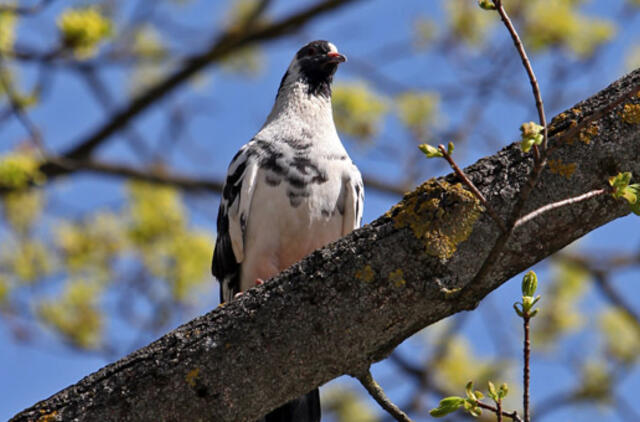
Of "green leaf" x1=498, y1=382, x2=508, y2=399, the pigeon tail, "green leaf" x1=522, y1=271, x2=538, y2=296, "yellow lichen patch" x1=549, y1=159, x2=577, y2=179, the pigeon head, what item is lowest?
"green leaf" x1=498, y1=382, x2=508, y2=399

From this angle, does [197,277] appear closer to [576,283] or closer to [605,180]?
[576,283]

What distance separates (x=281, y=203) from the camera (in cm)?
561

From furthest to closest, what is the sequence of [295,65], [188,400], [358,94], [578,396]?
[358,94]
[578,396]
[295,65]
[188,400]

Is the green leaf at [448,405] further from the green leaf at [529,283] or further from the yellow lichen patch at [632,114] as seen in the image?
the yellow lichen patch at [632,114]

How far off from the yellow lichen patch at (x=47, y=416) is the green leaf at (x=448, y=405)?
1534mm

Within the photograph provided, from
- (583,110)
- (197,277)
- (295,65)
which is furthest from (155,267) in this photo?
(583,110)

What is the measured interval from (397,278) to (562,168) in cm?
75

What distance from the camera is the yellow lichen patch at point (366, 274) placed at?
10.8 feet

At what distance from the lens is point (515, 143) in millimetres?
3369

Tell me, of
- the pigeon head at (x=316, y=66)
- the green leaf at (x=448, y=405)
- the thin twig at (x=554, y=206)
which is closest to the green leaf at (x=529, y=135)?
the thin twig at (x=554, y=206)

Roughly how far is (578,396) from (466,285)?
22.3ft

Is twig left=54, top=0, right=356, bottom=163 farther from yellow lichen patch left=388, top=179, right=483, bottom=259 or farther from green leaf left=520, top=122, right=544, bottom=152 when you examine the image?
green leaf left=520, top=122, right=544, bottom=152

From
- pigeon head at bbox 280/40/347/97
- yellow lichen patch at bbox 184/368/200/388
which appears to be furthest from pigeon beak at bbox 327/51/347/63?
yellow lichen patch at bbox 184/368/200/388

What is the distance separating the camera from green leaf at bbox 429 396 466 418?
293 centimetres
